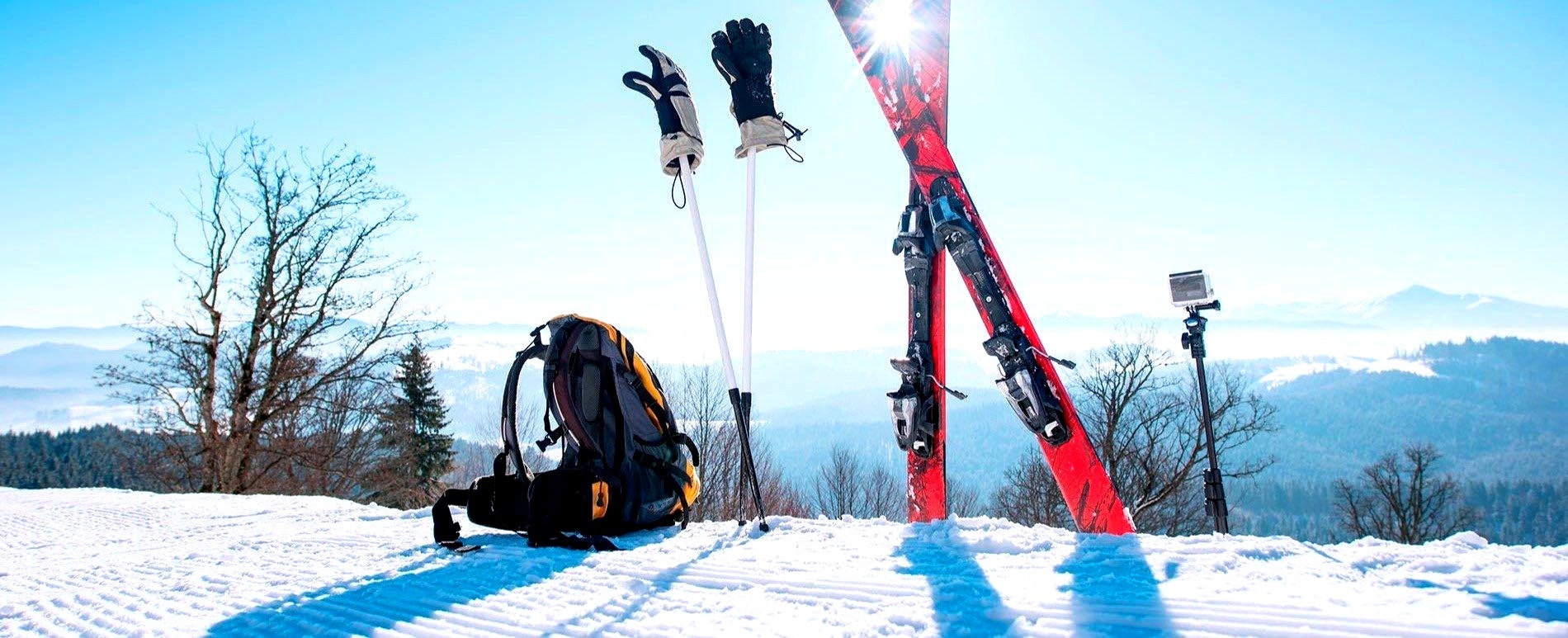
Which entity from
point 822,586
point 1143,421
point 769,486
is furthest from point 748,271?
point 769,486

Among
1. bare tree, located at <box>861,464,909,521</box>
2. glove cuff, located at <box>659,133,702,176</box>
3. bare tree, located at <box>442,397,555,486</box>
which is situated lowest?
bare tree, located at <box>861,464,909,521</box>

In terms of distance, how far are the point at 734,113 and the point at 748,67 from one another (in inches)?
9.5

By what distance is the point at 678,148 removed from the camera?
12.3 feet

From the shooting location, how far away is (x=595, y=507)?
301 centimetres

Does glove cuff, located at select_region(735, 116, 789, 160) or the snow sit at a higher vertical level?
glove cuff, located at select_region(735, 116, 789, 160)

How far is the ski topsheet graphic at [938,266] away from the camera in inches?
151

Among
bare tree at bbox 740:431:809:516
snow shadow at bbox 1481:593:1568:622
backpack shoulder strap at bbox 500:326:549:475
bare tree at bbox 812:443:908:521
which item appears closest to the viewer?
snow shadow at bbox 1481:593:1568:622

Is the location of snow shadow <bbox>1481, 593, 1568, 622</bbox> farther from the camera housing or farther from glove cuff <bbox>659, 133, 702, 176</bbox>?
glove cuff <bbox>659, 133, 702, 176</bbox>

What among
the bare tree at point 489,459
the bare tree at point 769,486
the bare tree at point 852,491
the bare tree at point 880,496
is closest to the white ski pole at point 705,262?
the bare tree at point 489,459

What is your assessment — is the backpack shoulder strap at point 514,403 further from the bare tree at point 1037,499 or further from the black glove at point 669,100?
the bare tree at point 1037,499

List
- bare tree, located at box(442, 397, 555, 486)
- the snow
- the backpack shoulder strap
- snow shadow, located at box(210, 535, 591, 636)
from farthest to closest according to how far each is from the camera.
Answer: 1. bare tree, located at box(442, 397, 555, 486)
2. the backpack shoulder strap
3. snow shadow, located at box(210, 535, 591, 636)
4. the snow

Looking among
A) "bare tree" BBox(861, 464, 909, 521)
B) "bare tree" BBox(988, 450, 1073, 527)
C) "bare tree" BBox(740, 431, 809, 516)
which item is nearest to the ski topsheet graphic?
"bare tree" BBox(988, 450, 1073, 527)

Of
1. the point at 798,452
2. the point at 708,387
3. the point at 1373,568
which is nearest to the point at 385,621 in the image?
the point at 1373,568

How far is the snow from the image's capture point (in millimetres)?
1630
